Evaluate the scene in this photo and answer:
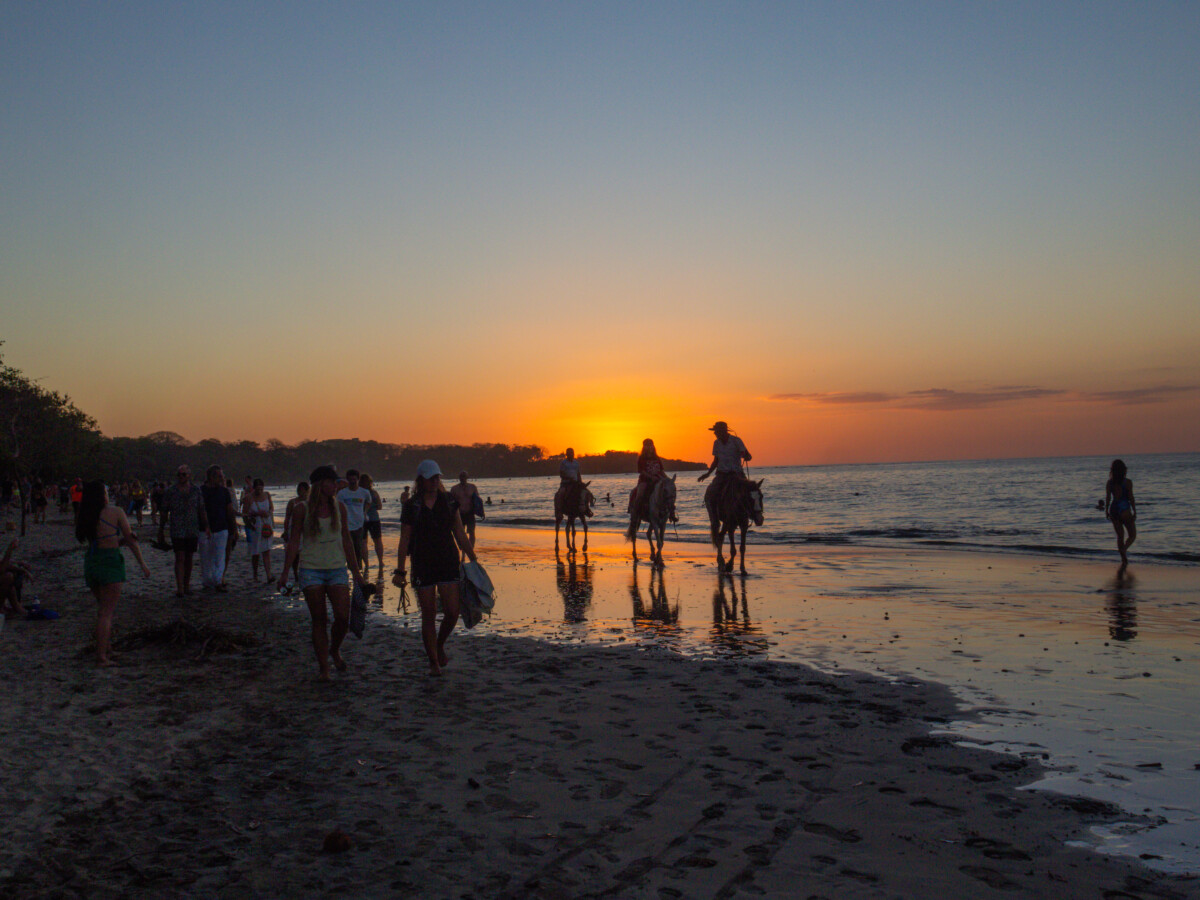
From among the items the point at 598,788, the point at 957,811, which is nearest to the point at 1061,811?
the point at 957,811

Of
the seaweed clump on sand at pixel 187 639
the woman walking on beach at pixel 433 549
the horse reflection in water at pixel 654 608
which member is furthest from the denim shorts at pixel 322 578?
the horse reflection in water at pixel 654 608

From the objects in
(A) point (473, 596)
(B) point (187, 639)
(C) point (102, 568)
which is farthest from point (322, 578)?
(B) point (187, 639)

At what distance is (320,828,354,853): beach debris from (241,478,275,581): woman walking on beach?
1234 cm

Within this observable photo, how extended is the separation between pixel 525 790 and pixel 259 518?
12456 millimetres

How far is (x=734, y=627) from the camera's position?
1077 centimetres

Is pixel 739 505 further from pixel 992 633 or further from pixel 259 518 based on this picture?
pixel 259 518

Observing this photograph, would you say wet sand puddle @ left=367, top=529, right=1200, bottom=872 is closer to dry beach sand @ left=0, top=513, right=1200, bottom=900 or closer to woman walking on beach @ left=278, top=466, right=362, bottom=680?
dry beach sand @ left=0, top=513, right=1200, bottom=900

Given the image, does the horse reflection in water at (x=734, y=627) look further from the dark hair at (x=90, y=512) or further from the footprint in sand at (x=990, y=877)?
the dark hair at (x=90, y=512)

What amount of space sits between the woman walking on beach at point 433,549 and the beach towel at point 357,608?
1.80 feet

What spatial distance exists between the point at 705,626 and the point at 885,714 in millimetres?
4473

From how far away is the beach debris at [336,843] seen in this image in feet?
14.0

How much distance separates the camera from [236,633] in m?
10.1

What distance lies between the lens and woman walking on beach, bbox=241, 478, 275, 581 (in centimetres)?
1596

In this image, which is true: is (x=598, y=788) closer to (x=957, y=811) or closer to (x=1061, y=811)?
(x=957, y=811)
